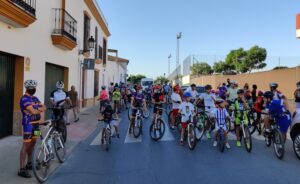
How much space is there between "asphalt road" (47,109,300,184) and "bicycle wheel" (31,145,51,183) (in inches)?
7.6

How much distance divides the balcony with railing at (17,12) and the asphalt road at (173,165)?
3.81 m

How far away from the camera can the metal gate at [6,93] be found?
7998mm

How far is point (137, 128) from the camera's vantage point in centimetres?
968

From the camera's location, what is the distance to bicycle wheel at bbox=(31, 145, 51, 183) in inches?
195

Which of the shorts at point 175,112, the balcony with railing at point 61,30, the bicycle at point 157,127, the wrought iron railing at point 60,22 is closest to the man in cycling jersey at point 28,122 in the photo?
the bicycle at point 157,127

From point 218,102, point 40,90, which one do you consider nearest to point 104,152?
point 218,102

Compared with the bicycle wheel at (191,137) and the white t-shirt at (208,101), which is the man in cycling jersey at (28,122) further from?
the white t-shirt at (208,101)

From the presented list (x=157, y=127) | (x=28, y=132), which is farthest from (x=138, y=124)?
(x=28, y=132)

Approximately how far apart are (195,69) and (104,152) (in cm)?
3696

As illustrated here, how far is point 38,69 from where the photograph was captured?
9.82 m

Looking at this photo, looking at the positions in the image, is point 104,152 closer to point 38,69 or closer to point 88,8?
point 38,69

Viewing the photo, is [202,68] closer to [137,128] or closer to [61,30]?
[61,30]

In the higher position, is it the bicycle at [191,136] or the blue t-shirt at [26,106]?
the blue t-shirt at [26,106]

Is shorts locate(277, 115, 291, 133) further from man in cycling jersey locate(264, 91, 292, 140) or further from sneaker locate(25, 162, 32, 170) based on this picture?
sneaker locate(25, 162, 32, 170)
